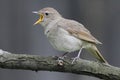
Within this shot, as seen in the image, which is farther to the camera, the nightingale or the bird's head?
the bird's head

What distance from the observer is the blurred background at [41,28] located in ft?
30.3

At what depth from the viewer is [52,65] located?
18.9 feet

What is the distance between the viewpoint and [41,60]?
18.9 ft

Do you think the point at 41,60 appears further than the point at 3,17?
No

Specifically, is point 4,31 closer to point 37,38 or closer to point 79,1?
point 37,38

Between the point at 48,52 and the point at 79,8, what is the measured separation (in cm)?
79

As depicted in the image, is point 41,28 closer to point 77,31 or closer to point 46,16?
point 46,16

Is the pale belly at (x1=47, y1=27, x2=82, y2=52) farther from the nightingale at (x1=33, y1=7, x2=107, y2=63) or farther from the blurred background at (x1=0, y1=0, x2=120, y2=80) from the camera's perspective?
the blurred background at (x1=0, y1=0, x2=120, y2=80)

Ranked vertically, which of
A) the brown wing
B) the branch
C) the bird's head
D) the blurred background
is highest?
the bird's head

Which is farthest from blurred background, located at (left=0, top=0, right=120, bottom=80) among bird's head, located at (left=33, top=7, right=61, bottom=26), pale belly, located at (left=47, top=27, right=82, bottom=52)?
pale belly, located at (left=47, top=27, right=82, bottom=52)

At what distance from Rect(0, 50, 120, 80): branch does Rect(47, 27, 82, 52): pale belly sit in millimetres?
314

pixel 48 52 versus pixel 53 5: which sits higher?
pixel 53 5

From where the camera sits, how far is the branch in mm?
5738

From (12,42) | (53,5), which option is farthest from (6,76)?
(53,5)
